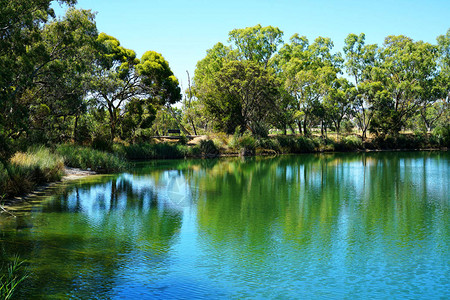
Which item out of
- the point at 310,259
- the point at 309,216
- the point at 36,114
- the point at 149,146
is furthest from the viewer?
the point at 149,146

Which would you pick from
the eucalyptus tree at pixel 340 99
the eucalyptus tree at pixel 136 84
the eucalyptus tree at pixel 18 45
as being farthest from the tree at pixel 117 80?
the eucalyptus tree at pixel 340 99

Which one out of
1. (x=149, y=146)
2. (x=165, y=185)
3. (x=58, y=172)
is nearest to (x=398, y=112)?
(x=149, y=146)

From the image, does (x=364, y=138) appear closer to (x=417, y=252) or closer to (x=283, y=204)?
(x=283, y=204)

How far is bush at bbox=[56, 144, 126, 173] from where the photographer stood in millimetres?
25391

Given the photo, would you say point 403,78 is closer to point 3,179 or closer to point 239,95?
point 239,95

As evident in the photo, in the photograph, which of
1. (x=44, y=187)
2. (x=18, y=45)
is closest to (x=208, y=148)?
(x=44, y=187)

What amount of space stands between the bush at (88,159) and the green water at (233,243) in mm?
6688

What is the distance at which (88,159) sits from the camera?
2620cm

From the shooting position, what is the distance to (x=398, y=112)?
55781mm

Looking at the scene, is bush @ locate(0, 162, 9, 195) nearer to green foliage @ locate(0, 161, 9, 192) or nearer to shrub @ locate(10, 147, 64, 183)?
green foliage @ locate(0, 161, 9, 192)

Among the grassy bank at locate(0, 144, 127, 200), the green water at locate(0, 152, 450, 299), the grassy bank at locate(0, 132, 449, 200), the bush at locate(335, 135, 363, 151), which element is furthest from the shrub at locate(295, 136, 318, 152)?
the green water at locate(0, 152, 450, 299)

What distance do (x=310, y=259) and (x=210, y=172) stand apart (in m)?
19.7

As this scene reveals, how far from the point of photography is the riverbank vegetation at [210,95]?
1922 centimetres

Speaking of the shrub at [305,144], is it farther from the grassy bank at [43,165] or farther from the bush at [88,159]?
the bush at [88,159]
